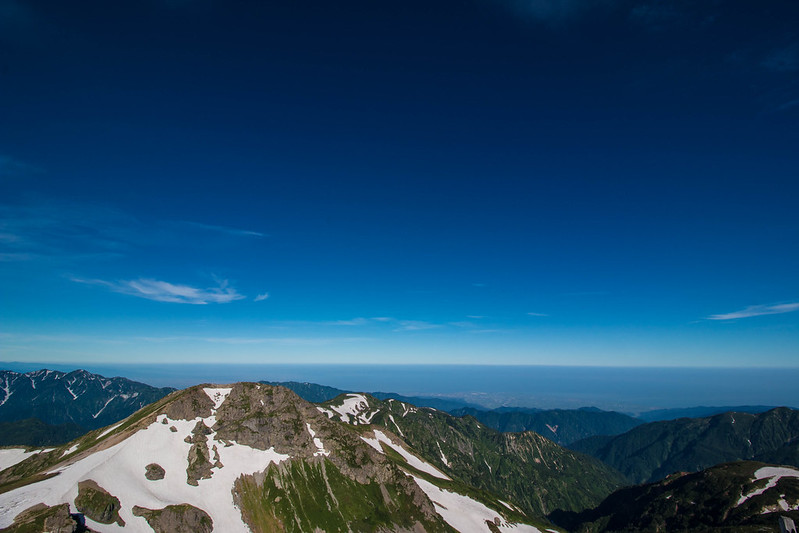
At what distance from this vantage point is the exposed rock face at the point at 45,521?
86.1 m

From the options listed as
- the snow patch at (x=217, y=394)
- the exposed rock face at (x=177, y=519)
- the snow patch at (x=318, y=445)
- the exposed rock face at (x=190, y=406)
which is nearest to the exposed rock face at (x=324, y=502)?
the snow patch at (x=318, y=445)

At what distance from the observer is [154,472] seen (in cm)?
13100

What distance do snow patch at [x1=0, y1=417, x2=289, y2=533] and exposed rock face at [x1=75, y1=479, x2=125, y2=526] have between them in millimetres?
1805

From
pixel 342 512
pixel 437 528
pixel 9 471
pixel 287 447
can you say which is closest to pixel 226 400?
pixel 287 447

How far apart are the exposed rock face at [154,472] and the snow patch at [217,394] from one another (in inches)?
1626

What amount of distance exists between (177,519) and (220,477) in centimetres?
2988

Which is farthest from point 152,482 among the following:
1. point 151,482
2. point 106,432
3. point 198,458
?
point 106,432

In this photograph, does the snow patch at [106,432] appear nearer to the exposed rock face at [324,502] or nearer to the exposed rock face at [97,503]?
the exposed rock face at [97,503]

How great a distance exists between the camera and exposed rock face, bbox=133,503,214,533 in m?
111

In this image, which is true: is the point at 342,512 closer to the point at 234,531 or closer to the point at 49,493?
the point at 234,531

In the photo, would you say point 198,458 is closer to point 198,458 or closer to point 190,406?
point 198,458

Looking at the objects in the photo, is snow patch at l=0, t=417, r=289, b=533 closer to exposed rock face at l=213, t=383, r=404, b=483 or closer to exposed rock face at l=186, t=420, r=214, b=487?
exposed rock face at l=186, t=420, r=214, b=487

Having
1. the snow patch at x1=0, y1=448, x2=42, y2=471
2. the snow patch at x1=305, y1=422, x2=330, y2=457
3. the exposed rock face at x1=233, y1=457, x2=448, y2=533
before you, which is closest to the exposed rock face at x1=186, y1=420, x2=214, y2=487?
the exposed rock face at x1=233, y1=457, x2=448, y2=533

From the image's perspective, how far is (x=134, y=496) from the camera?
116m
